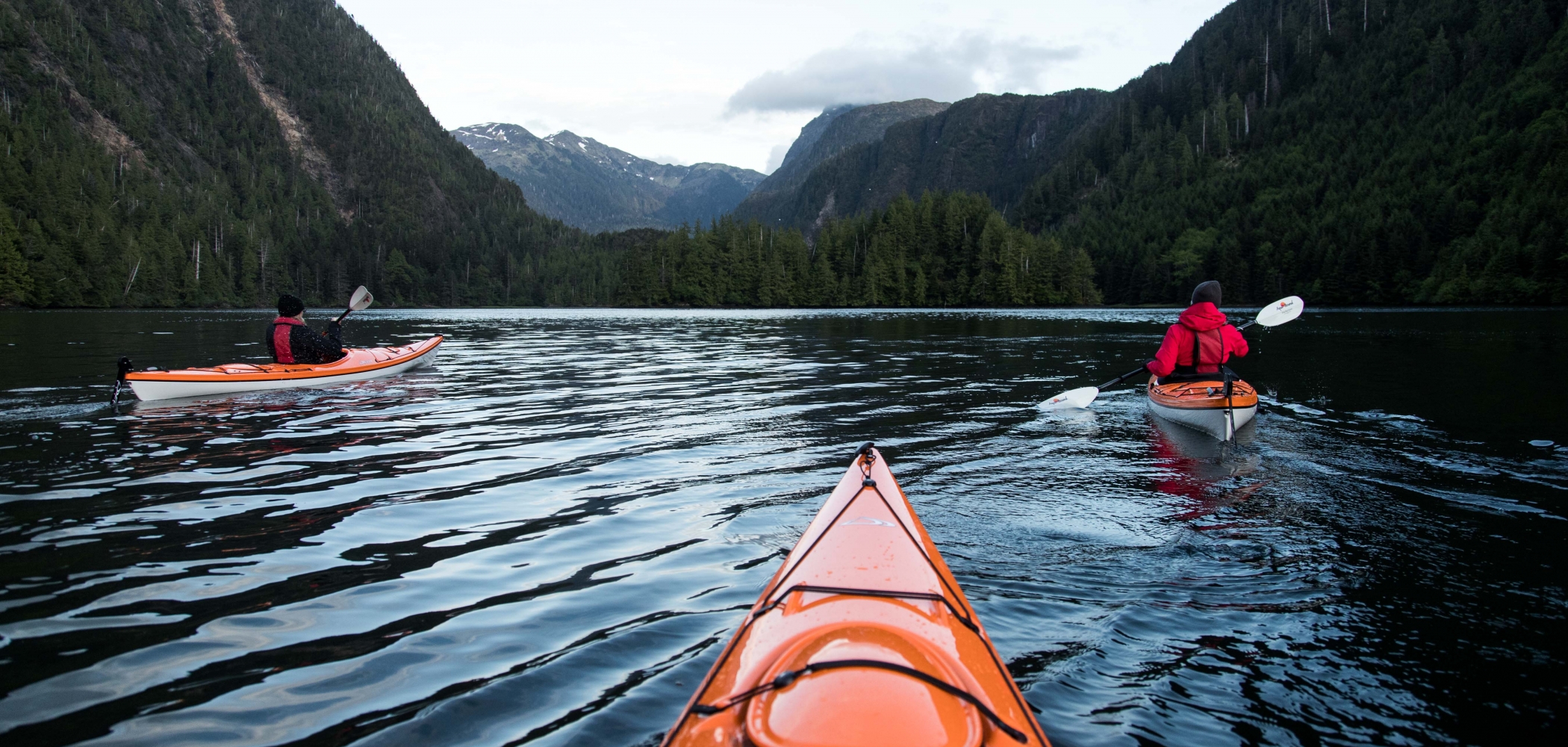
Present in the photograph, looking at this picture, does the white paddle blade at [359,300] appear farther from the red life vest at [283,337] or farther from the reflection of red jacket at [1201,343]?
the reflection of red jacket at [1201,343]

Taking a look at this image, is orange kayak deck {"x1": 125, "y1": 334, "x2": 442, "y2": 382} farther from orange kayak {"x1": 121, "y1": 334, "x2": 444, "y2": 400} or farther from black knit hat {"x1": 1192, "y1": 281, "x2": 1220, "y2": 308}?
black knit hat {"x1": 1192, "y1": 281, "x2": 1220, "y2": 308}

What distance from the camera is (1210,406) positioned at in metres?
11.4

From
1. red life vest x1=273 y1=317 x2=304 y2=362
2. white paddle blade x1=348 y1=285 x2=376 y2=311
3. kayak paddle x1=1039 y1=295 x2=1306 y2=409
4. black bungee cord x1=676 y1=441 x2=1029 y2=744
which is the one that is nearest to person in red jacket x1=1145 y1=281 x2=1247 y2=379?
kayak paddle x1=1039 y1=295 x2=1306 y2=409

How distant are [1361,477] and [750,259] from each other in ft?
364

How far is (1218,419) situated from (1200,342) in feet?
5.73

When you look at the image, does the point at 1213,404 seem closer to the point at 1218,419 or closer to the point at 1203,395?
the point at 1218,419

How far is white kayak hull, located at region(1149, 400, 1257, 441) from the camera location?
Answer: 1115 centimetres

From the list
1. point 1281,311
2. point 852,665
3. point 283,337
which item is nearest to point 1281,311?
point 1281,311

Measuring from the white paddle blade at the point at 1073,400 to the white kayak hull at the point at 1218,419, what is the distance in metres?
2.05

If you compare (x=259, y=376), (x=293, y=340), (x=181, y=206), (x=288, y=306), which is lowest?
(x=259, y=376)

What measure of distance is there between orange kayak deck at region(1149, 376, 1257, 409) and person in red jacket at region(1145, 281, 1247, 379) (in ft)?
0.96

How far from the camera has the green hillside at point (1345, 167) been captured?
8494 cm

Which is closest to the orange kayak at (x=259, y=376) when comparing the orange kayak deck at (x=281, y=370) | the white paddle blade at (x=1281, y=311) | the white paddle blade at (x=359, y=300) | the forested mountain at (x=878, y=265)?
the orange kayak deck at (x=281, y=370)

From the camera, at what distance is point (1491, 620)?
16.4 feet
